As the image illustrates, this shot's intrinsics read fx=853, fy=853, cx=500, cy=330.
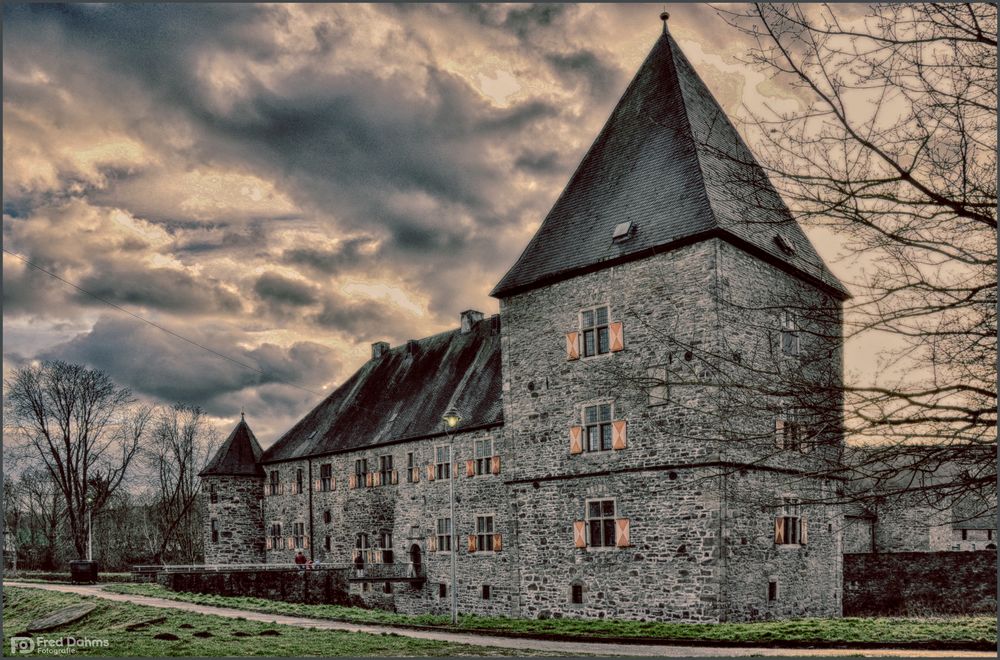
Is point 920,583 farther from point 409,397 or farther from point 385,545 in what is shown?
point 409,397

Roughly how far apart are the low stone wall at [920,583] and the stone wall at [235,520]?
26.1 meters

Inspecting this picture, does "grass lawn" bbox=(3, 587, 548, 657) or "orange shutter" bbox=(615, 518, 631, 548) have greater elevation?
"orange shutter" bbox=(615, 518, 631, 548)

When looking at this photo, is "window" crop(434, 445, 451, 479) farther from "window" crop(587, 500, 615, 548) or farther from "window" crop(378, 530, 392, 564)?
"window" crop(587, 500, 615, 548)

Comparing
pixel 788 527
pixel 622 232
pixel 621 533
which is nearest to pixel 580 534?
pixel 621 533

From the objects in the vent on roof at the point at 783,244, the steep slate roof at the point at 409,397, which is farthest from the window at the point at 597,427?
the vent on roof at the point at 783,244

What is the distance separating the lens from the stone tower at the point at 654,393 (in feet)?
64.7

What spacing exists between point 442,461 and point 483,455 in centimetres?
252

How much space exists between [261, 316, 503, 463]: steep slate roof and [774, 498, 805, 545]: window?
953 cm

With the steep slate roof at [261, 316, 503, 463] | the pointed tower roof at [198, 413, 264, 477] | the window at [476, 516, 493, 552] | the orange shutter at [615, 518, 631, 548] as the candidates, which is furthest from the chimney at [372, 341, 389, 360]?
the orange shutter at [615, 518, 631, 548]

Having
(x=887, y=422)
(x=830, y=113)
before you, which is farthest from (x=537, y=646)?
(x=830, y=113)

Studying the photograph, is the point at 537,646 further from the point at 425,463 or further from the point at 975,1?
the point at 425,463

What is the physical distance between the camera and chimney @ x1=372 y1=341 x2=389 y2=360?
40541 millimetres

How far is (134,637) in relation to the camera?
1406cm

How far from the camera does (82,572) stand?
3225 centimetres
